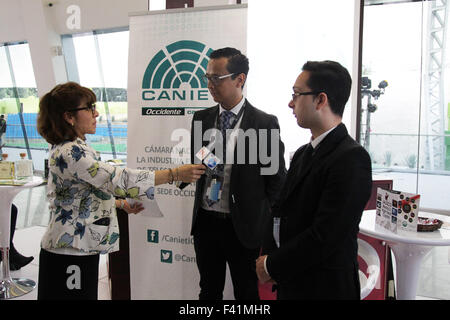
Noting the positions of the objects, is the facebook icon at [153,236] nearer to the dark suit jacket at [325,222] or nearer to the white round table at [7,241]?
the white round table at [7,241]

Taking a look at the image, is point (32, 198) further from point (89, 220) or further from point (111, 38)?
point (89, 220)

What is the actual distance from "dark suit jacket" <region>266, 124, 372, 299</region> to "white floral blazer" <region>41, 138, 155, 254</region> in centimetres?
85

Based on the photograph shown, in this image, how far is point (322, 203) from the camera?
1.33 m

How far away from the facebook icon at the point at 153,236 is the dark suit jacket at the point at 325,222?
4.94 feet

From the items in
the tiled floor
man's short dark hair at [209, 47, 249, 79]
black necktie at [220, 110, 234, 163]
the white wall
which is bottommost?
the tiled floor

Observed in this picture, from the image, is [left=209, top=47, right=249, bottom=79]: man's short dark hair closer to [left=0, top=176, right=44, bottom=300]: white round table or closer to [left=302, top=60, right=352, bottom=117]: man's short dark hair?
[left=302, top=60, right=352, bottom=117]: man's short dark hair

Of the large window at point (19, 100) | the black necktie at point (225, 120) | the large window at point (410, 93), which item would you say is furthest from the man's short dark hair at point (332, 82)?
the large window at point (19, 100)

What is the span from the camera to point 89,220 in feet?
5.92

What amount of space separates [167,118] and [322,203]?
65.0 inches

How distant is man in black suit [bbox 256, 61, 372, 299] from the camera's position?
1303 millimetres

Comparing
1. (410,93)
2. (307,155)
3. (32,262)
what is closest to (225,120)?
(307,155)

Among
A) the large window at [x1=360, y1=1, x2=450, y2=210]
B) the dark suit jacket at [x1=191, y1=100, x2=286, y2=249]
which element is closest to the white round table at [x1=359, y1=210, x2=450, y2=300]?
the dark suit jacket at [x1=191, y1=100, x2=286, y2=249]
